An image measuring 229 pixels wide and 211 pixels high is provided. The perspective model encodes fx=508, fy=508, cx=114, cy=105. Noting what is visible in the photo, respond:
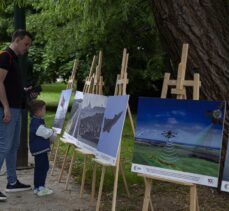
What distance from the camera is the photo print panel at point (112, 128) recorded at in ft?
17.7

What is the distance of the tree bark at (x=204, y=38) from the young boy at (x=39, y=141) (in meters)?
1.94

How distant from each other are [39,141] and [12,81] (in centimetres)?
86

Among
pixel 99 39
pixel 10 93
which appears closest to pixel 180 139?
pixel 10 93

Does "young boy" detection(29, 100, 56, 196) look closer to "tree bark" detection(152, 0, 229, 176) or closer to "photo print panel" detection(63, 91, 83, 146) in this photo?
"photo print panel" detection(63, 91, 83, 146)

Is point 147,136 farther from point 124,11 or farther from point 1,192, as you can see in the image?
point 124,11

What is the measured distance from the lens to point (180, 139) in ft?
15.1

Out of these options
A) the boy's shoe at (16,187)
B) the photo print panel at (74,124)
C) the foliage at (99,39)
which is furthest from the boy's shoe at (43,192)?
the foliage at (99,39)

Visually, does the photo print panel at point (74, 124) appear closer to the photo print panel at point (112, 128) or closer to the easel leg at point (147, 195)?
the photo print panel at point (112, 128)

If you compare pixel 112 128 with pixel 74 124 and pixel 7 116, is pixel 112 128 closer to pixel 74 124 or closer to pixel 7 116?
pixel 7 116

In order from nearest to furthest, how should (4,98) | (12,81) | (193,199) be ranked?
(193,199), (4,98), (12,81)

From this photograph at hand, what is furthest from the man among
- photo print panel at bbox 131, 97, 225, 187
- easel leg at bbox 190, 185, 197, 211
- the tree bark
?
easel leg at bbox 190, 185, 197, 211

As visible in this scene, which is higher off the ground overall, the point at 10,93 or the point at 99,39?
the point at 99,39

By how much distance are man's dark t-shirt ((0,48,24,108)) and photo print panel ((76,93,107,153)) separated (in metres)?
0.92

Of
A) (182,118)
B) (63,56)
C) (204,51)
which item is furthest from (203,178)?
(63,56)
